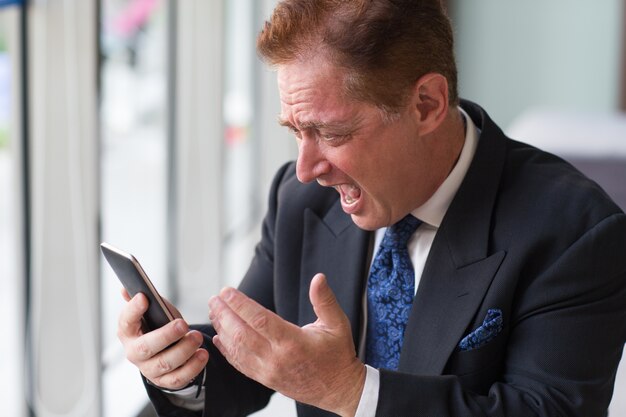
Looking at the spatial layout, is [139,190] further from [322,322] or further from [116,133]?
[322,322]

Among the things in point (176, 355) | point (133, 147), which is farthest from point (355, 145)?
point (133, 147)

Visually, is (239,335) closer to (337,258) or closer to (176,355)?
(176,355)

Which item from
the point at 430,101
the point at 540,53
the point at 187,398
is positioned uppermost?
the point at 540,53

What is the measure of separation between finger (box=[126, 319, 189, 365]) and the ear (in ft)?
1.70

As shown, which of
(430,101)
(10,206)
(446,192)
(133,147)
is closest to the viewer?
(430,101)

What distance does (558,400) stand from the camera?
60.9 inches

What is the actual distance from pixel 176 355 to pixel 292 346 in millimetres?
238

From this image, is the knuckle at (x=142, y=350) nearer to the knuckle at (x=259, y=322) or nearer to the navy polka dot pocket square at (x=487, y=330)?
the knuckle at (x=259, y=322)

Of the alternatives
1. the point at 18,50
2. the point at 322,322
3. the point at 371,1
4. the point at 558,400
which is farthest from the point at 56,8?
the point at 558,400

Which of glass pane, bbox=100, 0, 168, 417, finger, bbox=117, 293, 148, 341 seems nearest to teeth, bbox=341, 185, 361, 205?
finger, bbox=117, 293, 148, 341

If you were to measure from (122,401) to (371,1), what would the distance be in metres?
2.40

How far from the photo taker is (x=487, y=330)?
162cm

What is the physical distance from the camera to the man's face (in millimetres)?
1593

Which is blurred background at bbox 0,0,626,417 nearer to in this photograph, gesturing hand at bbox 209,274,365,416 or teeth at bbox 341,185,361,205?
teeth at bbox 341,185,361,205
